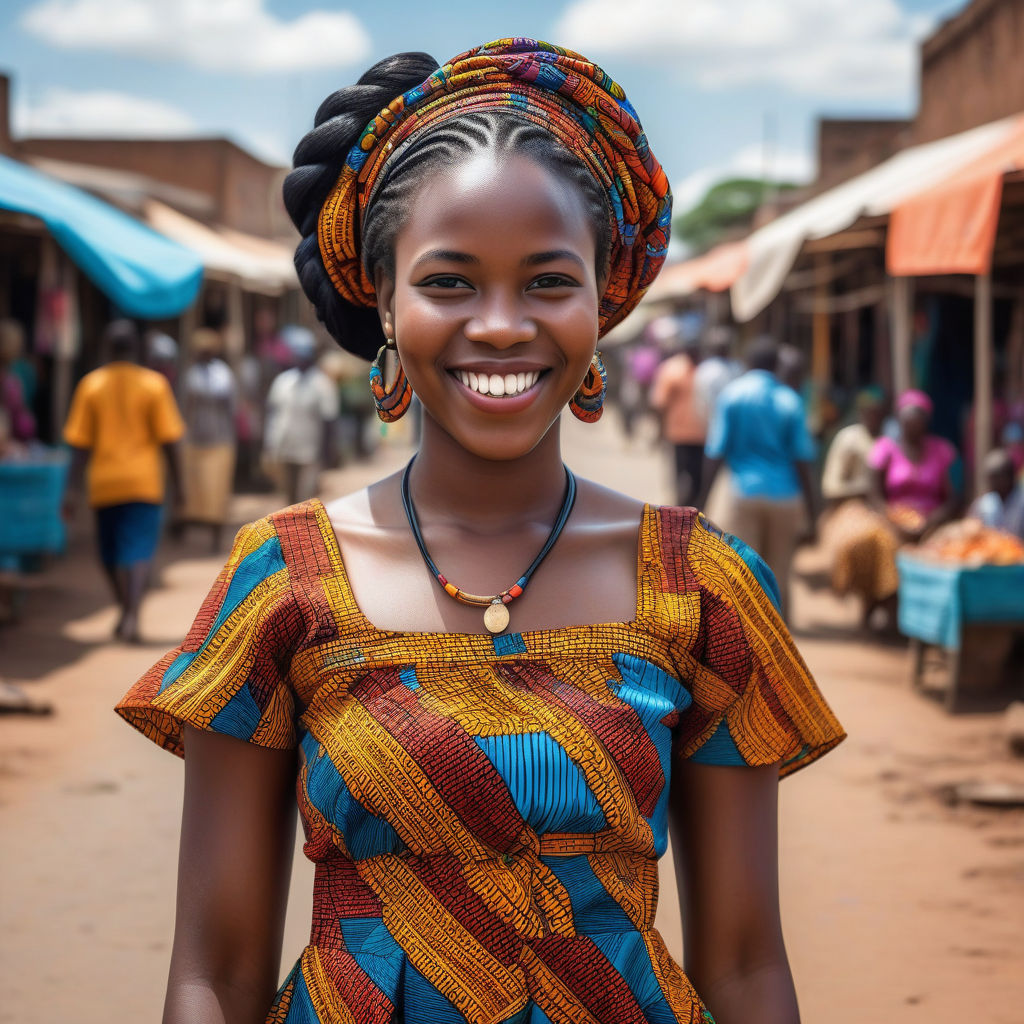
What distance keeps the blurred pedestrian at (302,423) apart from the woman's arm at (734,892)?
372 inches

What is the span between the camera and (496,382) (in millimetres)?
1477

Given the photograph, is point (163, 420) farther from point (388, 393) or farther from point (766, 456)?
point (388, 393)

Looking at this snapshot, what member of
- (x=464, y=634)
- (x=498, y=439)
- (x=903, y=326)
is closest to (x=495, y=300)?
(x=498, y=439)

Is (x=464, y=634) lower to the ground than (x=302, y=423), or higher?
lower

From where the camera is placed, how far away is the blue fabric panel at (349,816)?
4.57 feet

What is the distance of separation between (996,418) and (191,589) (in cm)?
599

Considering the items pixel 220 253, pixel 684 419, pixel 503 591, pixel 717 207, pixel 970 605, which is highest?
pixel 717 207

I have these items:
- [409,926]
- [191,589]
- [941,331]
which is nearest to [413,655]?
[409,926]

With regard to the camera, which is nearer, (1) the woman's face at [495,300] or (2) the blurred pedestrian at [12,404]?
(1) the woman's face at [495,300]

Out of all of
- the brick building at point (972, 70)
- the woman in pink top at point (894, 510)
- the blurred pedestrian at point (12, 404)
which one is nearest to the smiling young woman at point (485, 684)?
the woman in pink top at point (894, 510)

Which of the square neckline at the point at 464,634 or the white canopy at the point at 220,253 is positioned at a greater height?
the white canopy at the point at 220,253

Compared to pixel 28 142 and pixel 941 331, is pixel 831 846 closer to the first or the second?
pixel 941 331

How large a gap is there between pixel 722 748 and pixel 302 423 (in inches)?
379

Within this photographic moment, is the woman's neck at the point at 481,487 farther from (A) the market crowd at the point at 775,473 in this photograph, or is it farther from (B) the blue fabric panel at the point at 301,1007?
(A) the market crowd at the point at 775,473
